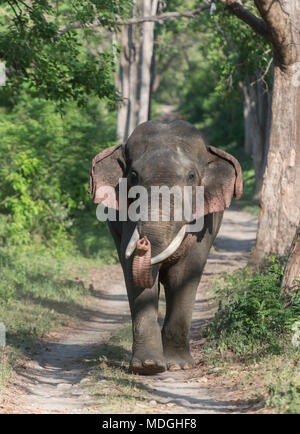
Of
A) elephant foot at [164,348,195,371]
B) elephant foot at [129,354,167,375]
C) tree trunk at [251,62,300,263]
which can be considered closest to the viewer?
elephant foot at [129,354,167,375]

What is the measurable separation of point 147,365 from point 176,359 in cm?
115

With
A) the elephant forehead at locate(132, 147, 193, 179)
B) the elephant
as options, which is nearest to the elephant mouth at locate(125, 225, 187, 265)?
the elephant

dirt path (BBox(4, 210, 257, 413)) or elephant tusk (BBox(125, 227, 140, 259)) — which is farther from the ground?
elephant tusk (BBox(125, 227, 140, 259))

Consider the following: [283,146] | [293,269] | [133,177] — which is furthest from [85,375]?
[283,146]

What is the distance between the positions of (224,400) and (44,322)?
459 cm

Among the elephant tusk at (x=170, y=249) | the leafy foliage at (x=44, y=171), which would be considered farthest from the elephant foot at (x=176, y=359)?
the leafy foliage at (x=44, y=171)

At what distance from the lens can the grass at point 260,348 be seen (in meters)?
5.66

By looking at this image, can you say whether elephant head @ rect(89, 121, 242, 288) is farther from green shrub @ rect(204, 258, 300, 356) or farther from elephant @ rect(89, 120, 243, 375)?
green shrub @ rect(204, 258, 300, 356)

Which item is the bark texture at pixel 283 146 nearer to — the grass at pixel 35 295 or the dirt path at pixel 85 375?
the dirt path at pixel 85 375

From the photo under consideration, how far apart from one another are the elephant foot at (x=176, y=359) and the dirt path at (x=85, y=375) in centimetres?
12

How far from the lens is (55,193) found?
16.4 m

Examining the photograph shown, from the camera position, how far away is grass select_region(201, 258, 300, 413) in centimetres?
566

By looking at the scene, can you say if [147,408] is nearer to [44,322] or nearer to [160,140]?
[160,140]
